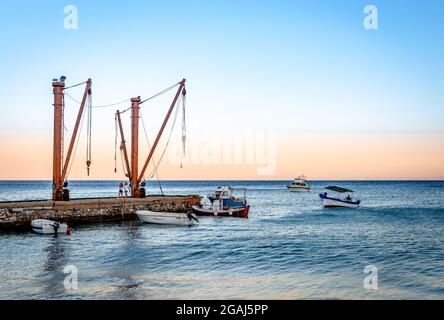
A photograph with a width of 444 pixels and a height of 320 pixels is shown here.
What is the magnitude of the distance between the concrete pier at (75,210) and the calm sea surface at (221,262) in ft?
7.08

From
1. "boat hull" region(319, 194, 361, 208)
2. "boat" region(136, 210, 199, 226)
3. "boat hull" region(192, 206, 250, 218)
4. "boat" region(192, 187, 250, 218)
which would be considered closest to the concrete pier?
"boat hull" region(192, 206, 250, 218)

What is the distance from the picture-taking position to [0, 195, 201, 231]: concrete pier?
38.9m

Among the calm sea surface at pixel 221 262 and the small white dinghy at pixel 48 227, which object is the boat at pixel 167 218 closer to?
the calm sea surface at pixel 221 262

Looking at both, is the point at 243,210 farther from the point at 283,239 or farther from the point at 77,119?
the point at 77,119

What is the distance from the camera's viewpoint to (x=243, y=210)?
57.2 metres

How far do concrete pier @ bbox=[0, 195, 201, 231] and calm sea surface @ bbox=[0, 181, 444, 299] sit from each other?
2157 millimetres

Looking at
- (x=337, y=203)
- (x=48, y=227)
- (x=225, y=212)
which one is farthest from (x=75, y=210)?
(x=337, y=203)

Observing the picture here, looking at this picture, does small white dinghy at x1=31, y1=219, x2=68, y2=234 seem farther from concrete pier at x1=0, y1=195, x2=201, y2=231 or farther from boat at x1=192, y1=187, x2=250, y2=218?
boat at x1=192, y1=187, x2=250, y2=218

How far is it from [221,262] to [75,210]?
23020 mm

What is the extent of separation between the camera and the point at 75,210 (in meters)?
43.6

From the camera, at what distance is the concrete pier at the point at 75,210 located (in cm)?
3894

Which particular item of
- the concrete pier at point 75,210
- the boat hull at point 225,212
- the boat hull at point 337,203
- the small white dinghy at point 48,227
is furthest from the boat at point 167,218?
the boat hull at point 337,203
